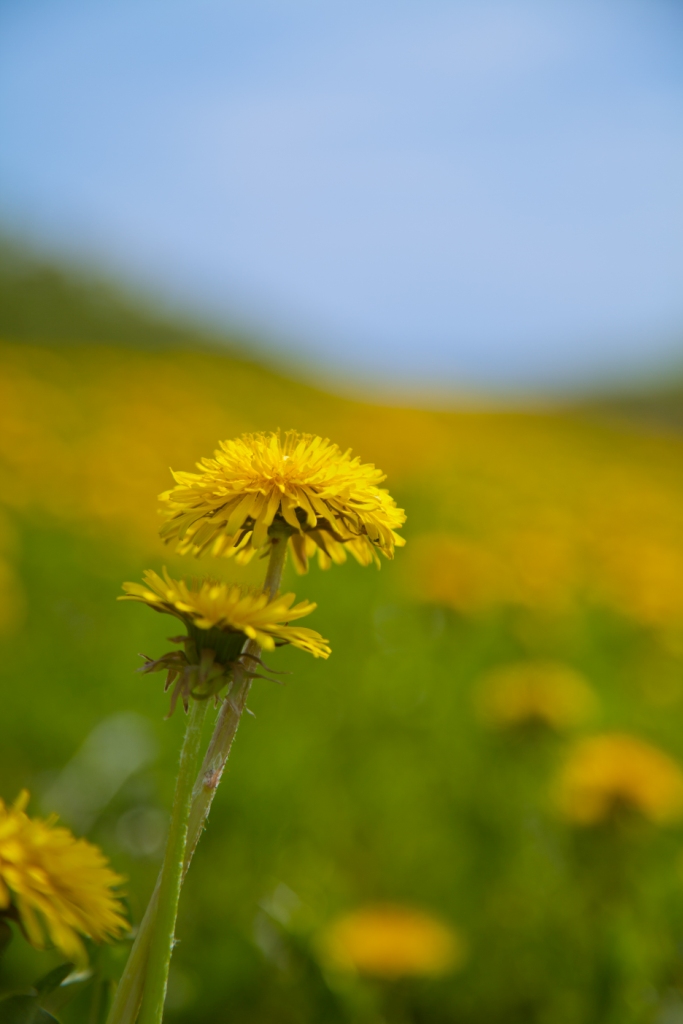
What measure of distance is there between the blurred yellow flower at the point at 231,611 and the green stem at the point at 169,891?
81 millimetres

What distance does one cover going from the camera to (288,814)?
98.4 inches

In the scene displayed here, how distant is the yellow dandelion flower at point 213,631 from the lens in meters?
0.83

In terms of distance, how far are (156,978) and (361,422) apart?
7359 millimetres

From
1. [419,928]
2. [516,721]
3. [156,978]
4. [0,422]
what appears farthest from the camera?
[0,422]

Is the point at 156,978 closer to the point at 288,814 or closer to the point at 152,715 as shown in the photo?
the point at 288,814

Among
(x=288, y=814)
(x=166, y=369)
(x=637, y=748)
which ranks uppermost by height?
(x=166, y=369)

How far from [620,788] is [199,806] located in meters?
1.70

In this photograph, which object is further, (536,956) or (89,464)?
(89,464)

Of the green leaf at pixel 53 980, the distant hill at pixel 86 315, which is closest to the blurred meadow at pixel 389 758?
the green leaf at pixel 53 980

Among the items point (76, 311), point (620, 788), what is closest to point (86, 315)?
point (76, 311)

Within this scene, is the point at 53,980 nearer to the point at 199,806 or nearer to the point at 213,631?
the point at 199,806

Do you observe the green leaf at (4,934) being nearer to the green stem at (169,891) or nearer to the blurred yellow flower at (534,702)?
the green stem at (169,891)

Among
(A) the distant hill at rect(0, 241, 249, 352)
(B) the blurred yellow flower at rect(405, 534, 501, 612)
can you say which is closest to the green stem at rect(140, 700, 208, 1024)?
(B) the blurred yellow flower at rect(405, 534, 501, 612)

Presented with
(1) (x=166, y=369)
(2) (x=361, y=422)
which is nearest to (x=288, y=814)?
(2) (x=361, y=422)
